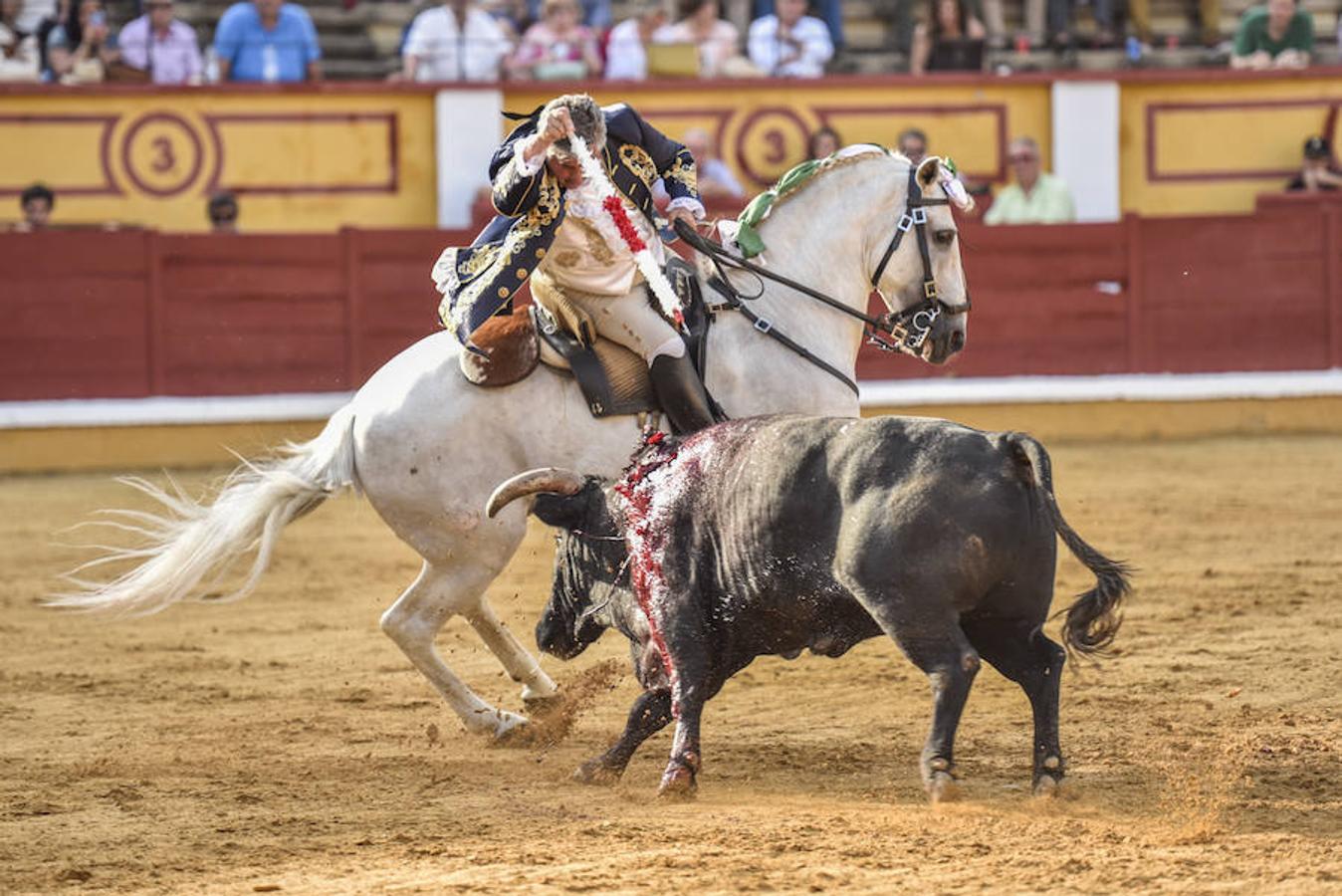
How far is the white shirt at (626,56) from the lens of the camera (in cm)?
1182

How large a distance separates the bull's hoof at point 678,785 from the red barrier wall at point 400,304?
7138 millimetres

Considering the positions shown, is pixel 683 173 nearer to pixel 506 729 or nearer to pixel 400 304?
pixel 506 729

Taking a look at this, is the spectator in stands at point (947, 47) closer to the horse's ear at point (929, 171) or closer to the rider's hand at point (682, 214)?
the horse's ear at point (929, 171)

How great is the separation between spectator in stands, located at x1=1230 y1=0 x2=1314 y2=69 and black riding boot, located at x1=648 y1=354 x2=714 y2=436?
8201 millimetres

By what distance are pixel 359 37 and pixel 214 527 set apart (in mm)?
8063

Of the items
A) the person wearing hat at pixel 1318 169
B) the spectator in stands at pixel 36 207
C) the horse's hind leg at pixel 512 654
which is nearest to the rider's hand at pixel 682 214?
the horse's hind leg at pixel 512 654

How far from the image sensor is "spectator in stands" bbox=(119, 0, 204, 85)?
1158 centimetres

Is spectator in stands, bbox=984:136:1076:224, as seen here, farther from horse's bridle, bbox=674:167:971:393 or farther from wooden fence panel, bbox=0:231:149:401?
horse's bridle, bbox=674:167:971:393

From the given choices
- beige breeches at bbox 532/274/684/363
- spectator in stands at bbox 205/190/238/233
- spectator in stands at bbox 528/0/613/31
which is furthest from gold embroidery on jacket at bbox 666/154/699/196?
spectator in stands at bbox 528/0/613/31

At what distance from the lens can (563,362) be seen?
5.13m

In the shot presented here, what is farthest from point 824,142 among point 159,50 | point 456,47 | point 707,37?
point 159,50

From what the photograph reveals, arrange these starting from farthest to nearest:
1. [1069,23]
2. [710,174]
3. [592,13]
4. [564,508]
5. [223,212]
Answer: [1069,23]
[592,13]
[710,174]
[223,212]
[564,508]

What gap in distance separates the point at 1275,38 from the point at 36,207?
287 inches

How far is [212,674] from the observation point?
612cm
